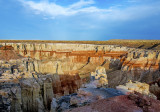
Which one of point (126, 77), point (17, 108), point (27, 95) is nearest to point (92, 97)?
point (17, 108)

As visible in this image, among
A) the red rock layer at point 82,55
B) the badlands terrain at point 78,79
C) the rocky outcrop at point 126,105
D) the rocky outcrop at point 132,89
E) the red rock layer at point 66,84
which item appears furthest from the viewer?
the red rock layer at point 82,55

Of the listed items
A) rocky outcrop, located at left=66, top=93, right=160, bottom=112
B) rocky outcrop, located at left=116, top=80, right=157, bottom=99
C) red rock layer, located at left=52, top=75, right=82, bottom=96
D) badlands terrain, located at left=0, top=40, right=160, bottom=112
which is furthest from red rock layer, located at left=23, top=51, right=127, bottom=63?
rocky outcrop, located at left=66, top=93, right=160, bottom=112

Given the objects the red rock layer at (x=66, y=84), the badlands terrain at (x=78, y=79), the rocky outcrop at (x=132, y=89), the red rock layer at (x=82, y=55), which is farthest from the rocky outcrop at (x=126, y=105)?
the red rock layer at (x=82, y=55)

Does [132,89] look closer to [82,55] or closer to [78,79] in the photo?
[78,79]

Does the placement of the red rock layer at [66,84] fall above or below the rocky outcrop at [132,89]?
below

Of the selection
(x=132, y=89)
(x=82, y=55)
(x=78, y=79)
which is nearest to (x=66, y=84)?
(x=78, y=79)

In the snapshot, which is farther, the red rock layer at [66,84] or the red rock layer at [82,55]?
the red rock layer at [82,55]

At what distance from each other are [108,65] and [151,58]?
10781 millimetres

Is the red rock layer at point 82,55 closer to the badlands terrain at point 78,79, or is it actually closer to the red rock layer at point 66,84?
the badlands terrain at point 78,79

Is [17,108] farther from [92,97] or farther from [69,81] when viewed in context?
[69,81]

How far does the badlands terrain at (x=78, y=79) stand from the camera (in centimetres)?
708

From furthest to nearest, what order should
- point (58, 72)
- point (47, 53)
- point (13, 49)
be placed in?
point (47, 53)
point (13, 49)
point (58, 72)

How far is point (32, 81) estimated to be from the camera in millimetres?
15180

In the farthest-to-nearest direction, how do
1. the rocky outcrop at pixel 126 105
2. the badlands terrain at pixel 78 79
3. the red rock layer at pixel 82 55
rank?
the red rock layer at pixel 82 55, the badlands terrain at pixel 78 79, the rocky outcrop at pixel 126 105
